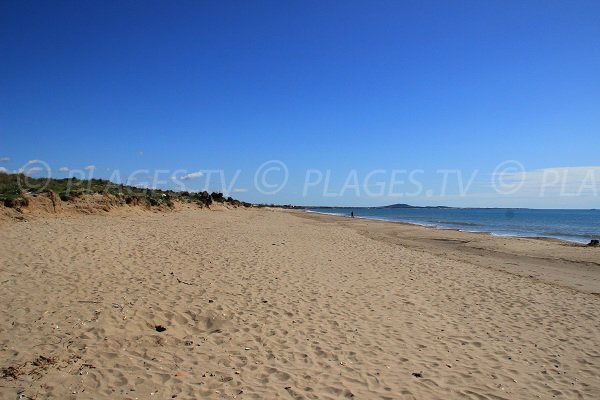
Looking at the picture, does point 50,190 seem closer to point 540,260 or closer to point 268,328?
point 268,328

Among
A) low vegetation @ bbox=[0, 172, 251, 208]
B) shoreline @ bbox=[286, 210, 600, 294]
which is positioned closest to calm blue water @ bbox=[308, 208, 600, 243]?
shoreline @ bbox=[286, 210, 600, 294]

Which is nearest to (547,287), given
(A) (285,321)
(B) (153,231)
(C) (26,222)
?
(A) (285,321)

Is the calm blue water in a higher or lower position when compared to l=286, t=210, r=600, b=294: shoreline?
higher

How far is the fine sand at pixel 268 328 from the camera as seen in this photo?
519 cm

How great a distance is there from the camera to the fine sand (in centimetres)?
519

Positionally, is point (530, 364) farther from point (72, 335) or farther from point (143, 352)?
point (72, 335)

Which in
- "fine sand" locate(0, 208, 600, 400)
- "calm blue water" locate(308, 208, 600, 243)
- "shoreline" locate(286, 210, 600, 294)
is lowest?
"fine sand" locate(0, 208, 600, 400)

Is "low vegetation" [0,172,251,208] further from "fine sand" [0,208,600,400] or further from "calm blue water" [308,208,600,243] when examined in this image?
"calm blue water" [308,208,600,243]

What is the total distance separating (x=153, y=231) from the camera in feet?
57.0

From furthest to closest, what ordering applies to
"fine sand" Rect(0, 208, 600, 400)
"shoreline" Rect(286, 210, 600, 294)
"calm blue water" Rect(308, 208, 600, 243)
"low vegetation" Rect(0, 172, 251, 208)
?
"calm blue water" Rect(308, 208, 600, 243) < "low vegetation" Rect(0, 172, 251, 208) < "shoreline" Rect(286, 210, 600, 294) < "fine sand" Rect(0, 208, 600, 400)

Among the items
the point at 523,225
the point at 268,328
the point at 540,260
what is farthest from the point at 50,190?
the point at 523,225

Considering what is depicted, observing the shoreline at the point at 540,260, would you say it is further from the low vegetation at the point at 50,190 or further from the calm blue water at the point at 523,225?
the low vegetation at the point at 50,190

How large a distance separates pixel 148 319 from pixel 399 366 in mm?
4550

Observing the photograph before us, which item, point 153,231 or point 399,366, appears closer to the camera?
point 399,366
